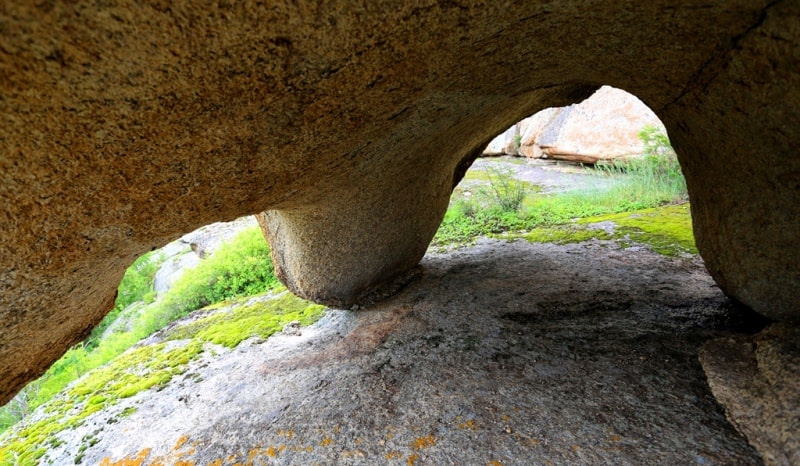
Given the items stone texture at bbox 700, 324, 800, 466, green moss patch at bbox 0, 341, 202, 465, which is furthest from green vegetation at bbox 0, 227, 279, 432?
stone texture at bbox 700, 324, 800, 466

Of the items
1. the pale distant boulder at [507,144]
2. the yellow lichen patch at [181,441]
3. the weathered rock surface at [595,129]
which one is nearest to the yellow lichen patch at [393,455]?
the yellow lichen patch at [181,441]

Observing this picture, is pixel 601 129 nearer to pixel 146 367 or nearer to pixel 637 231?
pixel 637 231

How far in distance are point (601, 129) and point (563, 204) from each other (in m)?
4.21

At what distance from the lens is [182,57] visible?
3.25ft

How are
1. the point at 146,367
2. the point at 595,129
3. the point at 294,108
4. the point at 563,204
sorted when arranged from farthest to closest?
1. the point at 595,129
2. the point at 563,204
3. the point at 146,367
4. the point at 294,108

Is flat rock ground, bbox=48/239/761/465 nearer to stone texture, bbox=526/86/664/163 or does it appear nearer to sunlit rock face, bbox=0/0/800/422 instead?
sunlit rock face, bbox=0/0/800/422

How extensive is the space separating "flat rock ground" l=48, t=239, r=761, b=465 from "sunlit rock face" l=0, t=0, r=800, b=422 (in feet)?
1.92

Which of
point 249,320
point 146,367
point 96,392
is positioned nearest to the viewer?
point 96,392

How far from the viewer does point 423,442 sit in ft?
5.20

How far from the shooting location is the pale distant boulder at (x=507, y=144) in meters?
12.6

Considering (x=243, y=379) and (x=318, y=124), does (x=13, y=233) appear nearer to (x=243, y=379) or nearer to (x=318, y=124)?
(x=318, y=124)

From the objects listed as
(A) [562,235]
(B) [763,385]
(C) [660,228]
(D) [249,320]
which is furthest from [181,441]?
(C) [660,228]

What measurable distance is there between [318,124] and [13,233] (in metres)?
0.94

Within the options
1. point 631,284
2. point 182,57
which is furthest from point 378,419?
point 631,284
